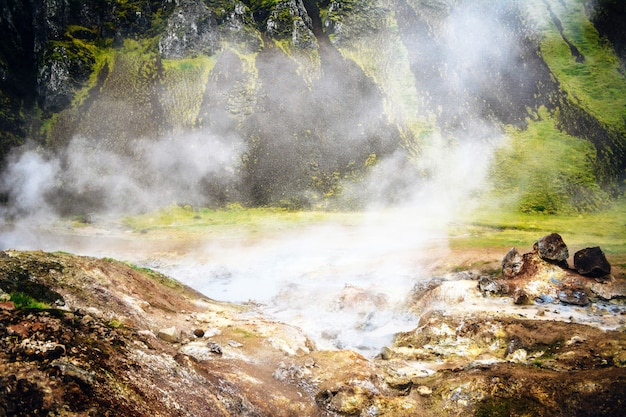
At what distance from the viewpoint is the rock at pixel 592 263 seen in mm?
23486

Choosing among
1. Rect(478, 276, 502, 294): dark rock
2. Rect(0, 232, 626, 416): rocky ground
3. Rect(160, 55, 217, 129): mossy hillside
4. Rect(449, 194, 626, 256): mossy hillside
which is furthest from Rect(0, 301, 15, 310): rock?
Rect(160, 55, 217, 129): mossy hillside

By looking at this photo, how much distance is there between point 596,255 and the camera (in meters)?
23.8

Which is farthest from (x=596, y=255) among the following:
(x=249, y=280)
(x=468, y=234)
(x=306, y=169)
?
(x=306, y=169)

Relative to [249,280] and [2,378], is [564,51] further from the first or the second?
[2,378]

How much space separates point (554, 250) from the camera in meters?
24.5

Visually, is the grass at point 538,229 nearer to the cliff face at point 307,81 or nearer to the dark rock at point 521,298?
the cliff face at point 307,81

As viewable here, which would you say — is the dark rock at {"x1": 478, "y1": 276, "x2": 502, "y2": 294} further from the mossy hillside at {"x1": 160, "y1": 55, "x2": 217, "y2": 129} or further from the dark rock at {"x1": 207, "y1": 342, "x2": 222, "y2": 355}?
the mossy hillside at {"x1": 160, "y1": 55, "x2": 217, "y2": 129}

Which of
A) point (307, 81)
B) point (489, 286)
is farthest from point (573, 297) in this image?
point (307, 81)

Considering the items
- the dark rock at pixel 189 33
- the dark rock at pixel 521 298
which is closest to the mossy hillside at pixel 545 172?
the dark rock at pixel 521 298

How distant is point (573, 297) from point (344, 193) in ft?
151

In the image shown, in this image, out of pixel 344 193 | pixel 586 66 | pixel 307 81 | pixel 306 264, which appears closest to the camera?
pixel 306 264

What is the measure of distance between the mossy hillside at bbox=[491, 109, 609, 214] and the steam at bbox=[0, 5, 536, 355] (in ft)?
11.9

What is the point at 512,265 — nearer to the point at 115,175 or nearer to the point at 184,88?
the point at 115,175

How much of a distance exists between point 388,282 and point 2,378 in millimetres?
27609
